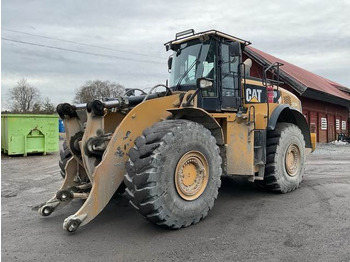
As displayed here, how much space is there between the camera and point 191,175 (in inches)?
191

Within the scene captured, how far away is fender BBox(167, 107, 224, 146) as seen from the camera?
5172mm

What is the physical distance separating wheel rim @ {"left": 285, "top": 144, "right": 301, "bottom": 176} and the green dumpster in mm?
10614

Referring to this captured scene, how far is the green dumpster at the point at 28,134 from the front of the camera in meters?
13.6

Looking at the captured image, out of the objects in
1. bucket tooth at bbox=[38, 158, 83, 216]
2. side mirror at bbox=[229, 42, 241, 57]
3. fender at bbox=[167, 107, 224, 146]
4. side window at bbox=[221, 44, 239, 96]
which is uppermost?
→ side mirror at bbox=[229, 42, 241, 57]

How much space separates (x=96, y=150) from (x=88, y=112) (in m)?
0.52

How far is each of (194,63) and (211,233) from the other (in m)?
2.91

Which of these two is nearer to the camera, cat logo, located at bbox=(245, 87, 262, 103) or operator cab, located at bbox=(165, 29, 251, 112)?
operator cab, located at bbox=(165, 29, 251, 112)

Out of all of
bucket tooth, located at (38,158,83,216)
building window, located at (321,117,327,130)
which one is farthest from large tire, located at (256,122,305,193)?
building window, located at (321,117,327,130)

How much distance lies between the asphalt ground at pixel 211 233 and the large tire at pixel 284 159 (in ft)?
0.79

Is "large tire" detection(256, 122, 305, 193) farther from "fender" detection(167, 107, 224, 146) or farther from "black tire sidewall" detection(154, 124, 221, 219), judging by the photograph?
"black tire sidewall" detection(154, 124, 221, 219)

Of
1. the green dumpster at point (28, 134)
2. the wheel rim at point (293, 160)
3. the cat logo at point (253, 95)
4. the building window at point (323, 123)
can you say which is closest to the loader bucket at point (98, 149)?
the cat logo at point (253, 95)

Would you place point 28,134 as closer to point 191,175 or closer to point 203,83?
point 203,83

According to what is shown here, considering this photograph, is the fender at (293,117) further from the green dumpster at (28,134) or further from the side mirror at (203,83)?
the green dumpster at (28,134)

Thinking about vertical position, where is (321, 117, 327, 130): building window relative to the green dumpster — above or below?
above
